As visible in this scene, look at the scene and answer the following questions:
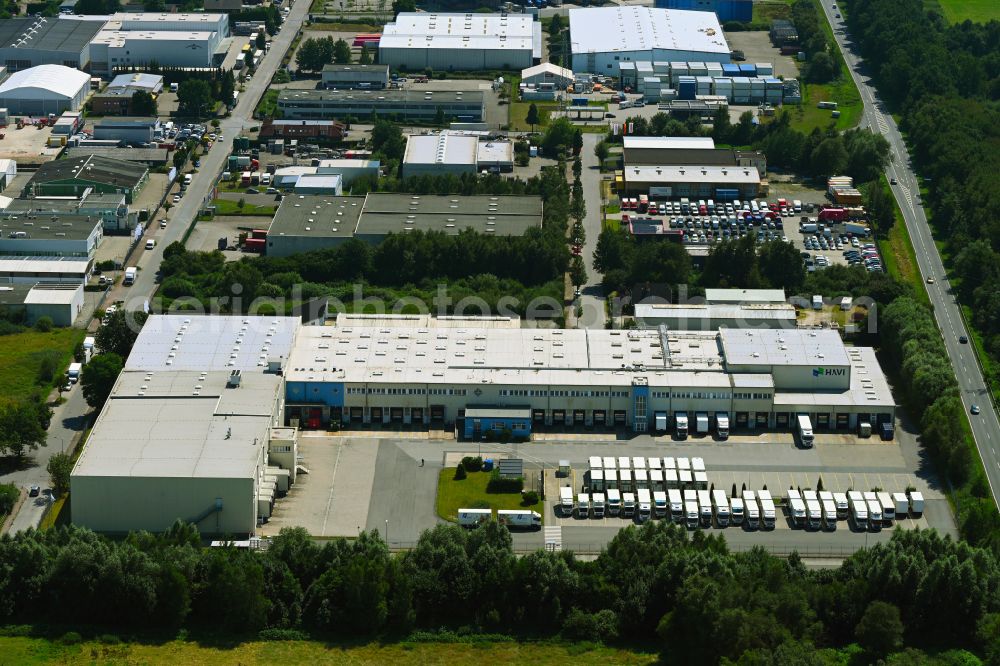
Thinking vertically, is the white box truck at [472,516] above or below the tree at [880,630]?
below

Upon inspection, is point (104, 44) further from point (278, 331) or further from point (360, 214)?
point (278, 331)

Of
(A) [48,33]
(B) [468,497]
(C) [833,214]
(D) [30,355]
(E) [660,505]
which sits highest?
(E) [660,505]

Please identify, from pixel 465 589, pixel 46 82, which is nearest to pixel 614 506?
pixel 465 589

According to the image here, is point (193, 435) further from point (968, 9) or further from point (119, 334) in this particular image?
point (968, 9)

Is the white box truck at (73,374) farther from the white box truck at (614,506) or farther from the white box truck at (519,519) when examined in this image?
the white box truck at (614,506)

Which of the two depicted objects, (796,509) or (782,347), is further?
(782,347)

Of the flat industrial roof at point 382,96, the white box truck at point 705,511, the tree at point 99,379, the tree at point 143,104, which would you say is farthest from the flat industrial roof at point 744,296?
the tree at point 143,104
